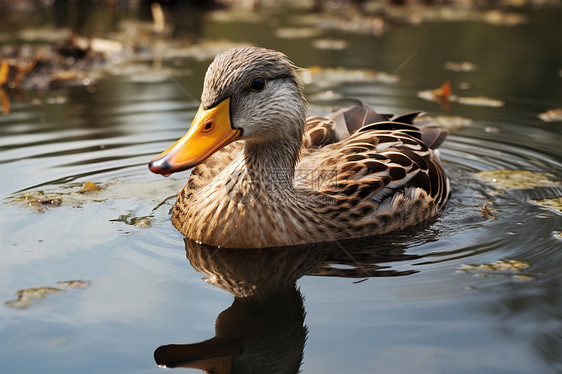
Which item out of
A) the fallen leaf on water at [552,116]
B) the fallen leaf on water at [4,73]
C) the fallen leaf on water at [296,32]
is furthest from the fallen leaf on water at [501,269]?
the fallen leaf on water at [296,32]

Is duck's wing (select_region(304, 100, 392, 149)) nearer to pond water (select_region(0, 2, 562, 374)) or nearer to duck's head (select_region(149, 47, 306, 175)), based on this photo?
duck's head (select_region(149, 47, 306, 175))

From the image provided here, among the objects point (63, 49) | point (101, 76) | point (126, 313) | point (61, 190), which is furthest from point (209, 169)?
point (63, 49)

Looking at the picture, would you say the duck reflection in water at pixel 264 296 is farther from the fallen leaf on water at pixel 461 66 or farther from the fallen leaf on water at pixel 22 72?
the fallen leaf on water at pixel 461 66

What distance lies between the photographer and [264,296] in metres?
4.97

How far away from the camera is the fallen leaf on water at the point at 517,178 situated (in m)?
7.24

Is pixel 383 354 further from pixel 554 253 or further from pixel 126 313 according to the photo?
pixel 554 253

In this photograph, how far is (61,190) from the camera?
7.02m

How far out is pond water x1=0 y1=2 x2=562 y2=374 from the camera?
4.17 metres

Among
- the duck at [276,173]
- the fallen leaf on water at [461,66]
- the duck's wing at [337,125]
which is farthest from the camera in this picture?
the fallen leaf on water at [461,66]

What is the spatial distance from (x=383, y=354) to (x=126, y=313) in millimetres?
1695

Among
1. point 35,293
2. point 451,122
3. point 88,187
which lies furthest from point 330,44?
point 35,293

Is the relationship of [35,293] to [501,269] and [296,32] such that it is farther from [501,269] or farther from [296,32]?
[296,32]

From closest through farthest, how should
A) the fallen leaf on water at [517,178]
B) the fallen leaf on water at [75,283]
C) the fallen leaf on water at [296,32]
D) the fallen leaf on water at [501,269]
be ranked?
the fallen leaf on water at [75,283], the fallen leaf on water at [501,269], the fallen leaf on water at [517,178], the fallen leaf on water at [296,32]

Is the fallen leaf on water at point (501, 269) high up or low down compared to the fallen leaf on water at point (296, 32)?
down
